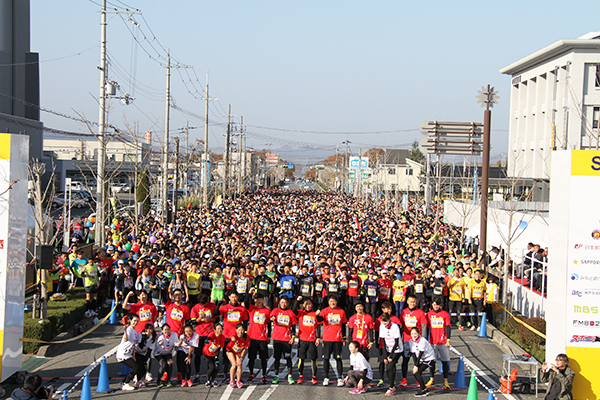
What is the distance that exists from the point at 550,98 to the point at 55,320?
37.2 m

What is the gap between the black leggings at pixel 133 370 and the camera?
8.56m

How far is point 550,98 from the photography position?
130 ft

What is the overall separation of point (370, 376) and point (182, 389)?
9.71 feet

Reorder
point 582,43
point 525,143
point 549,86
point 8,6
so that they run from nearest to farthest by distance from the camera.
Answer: point 582,43
point 549,86
point 525,143
point 8,6

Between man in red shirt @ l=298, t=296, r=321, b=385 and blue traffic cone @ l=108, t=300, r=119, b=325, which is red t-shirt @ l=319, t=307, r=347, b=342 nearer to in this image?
man in red shirt @ l=298, t=296, r=321, b=385

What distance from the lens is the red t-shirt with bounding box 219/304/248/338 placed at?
8.92 meters

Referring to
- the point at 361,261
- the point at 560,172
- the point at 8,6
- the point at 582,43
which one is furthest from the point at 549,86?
the point at 8,6

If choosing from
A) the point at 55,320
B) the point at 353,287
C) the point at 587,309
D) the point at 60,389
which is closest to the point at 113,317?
the point at 55,320

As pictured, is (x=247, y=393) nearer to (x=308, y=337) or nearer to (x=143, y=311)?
(x=308, y=337)

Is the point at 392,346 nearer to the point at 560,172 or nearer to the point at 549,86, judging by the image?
the point at 560,172

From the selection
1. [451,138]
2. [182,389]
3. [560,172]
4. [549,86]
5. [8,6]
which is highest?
[8,6]

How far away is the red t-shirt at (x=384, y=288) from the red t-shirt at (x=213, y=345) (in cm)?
491

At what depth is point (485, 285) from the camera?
42.8 feet

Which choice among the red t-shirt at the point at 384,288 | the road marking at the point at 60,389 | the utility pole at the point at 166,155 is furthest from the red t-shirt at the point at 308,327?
the utility pole at the point at 166,155
